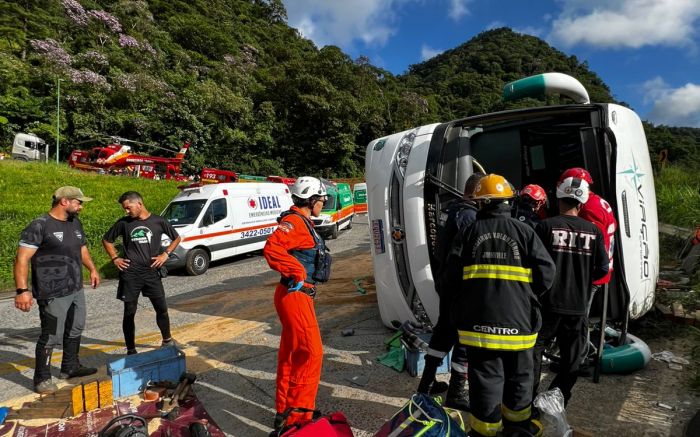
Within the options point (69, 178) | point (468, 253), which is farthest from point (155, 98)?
point (468, 253)

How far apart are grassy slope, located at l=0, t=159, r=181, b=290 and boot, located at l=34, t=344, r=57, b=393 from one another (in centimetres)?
650

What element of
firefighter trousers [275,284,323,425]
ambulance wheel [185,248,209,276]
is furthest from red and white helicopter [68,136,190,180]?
firefighter trousers [275,284,323,425]

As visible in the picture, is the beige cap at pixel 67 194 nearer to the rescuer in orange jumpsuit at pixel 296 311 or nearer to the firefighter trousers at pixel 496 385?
the rescuer in orange jumpsuit at pixel 296 311

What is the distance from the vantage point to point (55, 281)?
12.5ft

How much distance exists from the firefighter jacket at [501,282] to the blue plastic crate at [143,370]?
2.70 metres

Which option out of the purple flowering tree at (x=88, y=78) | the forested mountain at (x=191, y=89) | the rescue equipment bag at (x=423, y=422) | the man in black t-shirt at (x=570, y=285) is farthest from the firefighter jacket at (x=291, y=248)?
the purple flowering tree at (x=88, y=78)

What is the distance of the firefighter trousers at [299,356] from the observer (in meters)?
2.91

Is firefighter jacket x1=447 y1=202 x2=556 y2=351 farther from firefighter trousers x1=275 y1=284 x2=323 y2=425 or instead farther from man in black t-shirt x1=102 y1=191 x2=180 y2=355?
man in black t-shirt x1=102 y1=191 x2=180 y2=355

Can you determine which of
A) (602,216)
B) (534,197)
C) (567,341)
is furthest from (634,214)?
(567,341)

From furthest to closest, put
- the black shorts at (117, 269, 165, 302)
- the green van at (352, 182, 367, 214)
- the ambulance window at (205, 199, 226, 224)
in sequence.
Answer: the green van at (352, 182, 367, 214), the ambulance window at (205, 199, 226, 224), the black shorts at (117, 269, 165, 302)

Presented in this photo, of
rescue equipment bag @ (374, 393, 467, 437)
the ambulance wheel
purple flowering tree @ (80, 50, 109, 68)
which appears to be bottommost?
rescue equipment bag @ (374, 393, 467, 437)

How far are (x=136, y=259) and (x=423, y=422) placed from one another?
3542mm

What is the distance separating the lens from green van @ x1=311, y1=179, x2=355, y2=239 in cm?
1461

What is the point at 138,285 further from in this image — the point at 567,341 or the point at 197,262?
the point at 197,262
